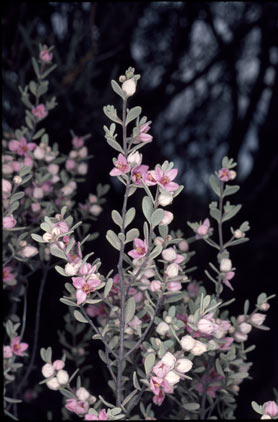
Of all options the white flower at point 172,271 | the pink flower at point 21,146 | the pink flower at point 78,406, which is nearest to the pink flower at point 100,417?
the pink flower at point 78,406

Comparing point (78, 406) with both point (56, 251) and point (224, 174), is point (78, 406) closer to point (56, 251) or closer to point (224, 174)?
point (56, 251)

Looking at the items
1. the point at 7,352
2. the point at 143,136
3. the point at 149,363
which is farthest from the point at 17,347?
the point at 143,136

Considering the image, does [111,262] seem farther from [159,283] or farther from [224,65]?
[224,65]

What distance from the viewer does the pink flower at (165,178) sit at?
0.51m

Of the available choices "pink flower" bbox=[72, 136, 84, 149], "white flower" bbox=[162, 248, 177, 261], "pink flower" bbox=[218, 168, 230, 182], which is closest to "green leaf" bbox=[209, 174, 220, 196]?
"pink flower" bbox=[218, 168, 230, 182]

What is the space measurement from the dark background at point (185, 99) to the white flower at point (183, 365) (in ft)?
2.33

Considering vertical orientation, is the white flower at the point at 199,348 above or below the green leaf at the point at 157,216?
below

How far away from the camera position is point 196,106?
192 centimetres

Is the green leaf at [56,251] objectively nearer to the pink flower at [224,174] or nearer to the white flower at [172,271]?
the white flower at [172,271]

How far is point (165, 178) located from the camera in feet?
1.68

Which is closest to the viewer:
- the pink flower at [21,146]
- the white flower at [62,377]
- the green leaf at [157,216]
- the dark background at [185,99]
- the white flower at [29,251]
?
the green leaf at [157,216]

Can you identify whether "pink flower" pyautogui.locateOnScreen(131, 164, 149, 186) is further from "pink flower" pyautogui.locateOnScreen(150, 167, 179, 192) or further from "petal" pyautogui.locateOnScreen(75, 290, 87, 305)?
"petal" pyautogui.locateOnScreen(75, 290, 87, 305)

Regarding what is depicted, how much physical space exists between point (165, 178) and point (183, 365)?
0.64ft

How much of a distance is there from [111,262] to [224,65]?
96 cm
